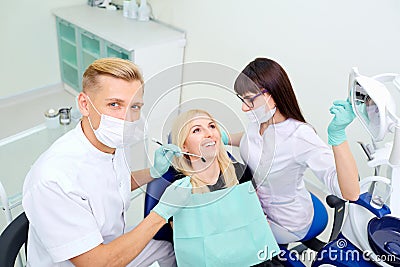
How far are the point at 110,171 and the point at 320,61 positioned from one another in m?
1.52

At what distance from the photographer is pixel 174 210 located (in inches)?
49.6

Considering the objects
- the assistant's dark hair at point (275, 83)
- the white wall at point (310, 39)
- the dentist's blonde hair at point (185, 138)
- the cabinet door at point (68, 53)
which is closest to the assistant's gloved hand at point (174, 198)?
the dentist's blonde hair at point (185, 138)

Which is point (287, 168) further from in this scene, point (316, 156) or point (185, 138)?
point (185, 138)

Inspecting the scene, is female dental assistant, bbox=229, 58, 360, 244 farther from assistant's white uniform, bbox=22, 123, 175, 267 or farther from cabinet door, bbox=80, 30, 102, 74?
cabinet door, bbox=80, 30, 102, 74

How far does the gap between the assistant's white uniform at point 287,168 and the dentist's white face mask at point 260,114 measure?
0.03m

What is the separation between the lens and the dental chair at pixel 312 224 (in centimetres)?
133

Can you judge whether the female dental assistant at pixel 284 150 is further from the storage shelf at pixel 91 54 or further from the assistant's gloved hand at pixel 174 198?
the storage shelf at pixel 91 54

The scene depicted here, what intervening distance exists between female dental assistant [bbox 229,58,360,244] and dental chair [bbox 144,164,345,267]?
0.15ft

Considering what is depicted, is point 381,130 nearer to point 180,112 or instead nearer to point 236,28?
point 180,112

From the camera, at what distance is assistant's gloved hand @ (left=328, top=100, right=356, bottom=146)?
135 cm

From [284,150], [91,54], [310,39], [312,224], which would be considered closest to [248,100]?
[284,150]

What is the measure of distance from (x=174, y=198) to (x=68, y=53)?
274 centimetres

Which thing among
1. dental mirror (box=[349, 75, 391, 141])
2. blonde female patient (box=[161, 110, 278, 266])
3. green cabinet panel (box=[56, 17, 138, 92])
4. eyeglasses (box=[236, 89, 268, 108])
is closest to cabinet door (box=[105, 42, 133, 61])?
green cabinet panel (box=[56, 17, 138, 92])

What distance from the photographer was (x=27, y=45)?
11.3 ft
